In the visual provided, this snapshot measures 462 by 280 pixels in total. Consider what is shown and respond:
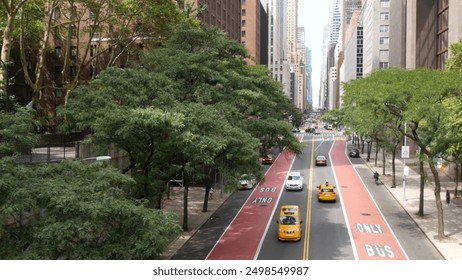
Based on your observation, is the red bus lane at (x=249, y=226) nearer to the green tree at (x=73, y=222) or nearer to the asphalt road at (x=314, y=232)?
the asphalt road at (x=314, y=232)

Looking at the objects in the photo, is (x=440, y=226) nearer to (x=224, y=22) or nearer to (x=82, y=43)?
(x=82, y=43)

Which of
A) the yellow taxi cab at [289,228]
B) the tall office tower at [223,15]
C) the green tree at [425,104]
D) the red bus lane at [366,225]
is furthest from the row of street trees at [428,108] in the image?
the tall office tower at [223,15]

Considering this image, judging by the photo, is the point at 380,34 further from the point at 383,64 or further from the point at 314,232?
the point at 314,232

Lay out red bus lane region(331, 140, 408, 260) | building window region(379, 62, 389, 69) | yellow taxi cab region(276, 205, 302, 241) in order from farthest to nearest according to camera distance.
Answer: building window region(379, 62, 389, 69)
yellow taxi cab region(276, 205, 302, 241)
red bus lane region(331, 140, 408, 260)

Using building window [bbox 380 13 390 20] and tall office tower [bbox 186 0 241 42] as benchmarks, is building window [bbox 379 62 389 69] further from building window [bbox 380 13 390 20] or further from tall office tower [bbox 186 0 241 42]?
tall office tower [bbox 186 0 241 42]

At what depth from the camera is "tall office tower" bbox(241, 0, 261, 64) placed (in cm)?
12687

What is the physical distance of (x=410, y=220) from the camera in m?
32.9

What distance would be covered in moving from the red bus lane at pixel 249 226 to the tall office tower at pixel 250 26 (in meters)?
81.3

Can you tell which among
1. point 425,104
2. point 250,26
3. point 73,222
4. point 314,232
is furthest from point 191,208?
point 250,26

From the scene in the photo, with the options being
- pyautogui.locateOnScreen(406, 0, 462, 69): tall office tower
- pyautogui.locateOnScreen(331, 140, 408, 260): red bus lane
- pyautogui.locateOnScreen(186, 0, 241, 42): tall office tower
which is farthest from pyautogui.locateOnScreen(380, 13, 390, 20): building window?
pyautogui.locateOnScreen(331, 140, 408, 260): red bus lane

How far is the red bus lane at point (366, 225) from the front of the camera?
24.9m

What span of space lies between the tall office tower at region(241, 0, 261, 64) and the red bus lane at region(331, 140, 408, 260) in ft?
260

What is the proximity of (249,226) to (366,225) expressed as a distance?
25.0ft
